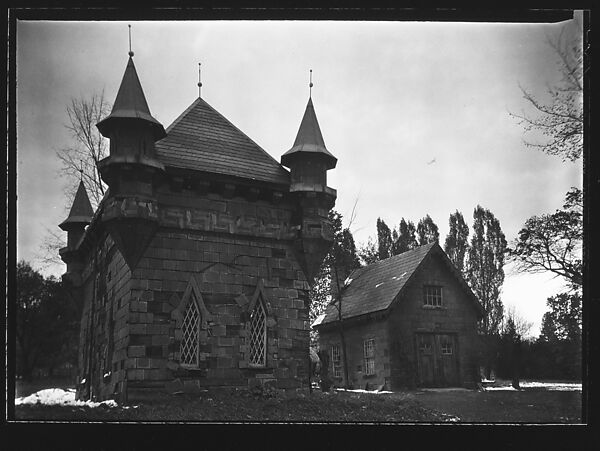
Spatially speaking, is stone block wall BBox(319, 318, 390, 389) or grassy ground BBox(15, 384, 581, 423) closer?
grassy ground BBox(15, 384, 581, 423)

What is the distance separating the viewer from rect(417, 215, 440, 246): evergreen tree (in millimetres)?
15148

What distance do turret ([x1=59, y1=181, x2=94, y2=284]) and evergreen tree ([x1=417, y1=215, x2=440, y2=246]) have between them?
922 centimetres

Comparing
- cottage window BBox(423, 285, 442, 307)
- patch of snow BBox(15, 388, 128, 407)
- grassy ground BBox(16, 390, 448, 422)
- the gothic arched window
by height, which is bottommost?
grassy ground BBox(16, 390, 448, 422)

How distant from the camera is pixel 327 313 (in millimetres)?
17609

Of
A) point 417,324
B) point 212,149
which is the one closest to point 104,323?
point 212,149

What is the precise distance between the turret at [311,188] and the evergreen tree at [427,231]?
2.01 metres

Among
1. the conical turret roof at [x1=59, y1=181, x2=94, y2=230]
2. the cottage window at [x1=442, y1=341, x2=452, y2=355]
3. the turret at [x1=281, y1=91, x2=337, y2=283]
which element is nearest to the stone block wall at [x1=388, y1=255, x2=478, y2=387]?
the cottage window at [x1=442, y1=341, x2=452, y2=355]

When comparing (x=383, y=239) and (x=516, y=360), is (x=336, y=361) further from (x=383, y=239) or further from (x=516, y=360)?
(x=516, y=360)

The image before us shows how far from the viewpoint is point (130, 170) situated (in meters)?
14.7

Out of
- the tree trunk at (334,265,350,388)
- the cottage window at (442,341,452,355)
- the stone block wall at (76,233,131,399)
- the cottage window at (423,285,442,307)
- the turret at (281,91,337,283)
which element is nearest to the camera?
the stone block wall at (76,233,131,399)

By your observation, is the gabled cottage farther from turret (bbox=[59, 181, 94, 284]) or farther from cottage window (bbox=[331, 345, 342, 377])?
turret (bbox=[59, 181, 94, 284])

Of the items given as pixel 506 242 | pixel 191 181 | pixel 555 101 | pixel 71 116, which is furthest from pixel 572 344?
pixel 71 116

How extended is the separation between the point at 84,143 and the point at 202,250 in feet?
17.8
